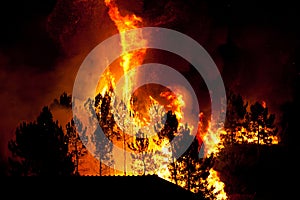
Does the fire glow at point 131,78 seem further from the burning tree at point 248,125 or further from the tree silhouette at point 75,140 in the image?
the tree silhouette at point 75,140

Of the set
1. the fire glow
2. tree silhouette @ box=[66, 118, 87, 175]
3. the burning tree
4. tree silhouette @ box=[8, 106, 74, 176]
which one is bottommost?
tree silhouette @ box=[8, 106, 74, 176]

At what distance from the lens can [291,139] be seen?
4138 centimetres

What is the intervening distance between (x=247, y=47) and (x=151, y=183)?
38.5 m

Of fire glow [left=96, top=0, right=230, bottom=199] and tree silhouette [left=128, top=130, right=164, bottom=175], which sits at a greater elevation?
fire glow [left=96, top=0, right=230, bottom=199]

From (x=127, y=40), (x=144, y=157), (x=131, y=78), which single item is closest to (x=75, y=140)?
(x=144, y=157)

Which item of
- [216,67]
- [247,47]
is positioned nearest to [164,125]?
[216,67]

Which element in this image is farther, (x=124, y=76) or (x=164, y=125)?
(x=124, y=76)

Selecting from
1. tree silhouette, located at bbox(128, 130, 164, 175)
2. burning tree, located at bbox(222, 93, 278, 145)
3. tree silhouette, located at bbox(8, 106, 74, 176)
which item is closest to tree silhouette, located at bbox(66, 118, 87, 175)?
tree silhouette, located at bbox(8, 106, 74, 176)

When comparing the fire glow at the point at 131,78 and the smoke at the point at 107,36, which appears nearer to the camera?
the smoke at the point at 107,36

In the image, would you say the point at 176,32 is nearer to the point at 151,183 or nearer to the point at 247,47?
the point at 247,47

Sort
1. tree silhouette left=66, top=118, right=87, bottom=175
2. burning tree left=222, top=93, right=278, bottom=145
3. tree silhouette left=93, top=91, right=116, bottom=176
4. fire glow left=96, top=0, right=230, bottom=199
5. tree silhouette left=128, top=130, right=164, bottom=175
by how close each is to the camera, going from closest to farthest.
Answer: tree silhouette left=66, top=118, right=87, bottom=175 → tree silhouette left=128, top=130, right=164, bottom=175 → tree silhouette left=93, top=91, right=116, bottom=176 → burning tree left=222, top=93, right=278, bottom=145 → fire glow left=96, top=0, right=230, bottom=199

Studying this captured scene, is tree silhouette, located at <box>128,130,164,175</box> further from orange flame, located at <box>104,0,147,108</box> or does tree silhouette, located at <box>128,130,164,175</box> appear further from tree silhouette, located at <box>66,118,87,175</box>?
orange flame, located at <box>104,0,147,108</box>

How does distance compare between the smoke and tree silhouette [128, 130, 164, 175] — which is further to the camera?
the smoke

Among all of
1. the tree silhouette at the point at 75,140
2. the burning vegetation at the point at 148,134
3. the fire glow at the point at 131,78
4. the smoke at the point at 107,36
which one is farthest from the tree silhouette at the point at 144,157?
the smoke at the point at 107,36
